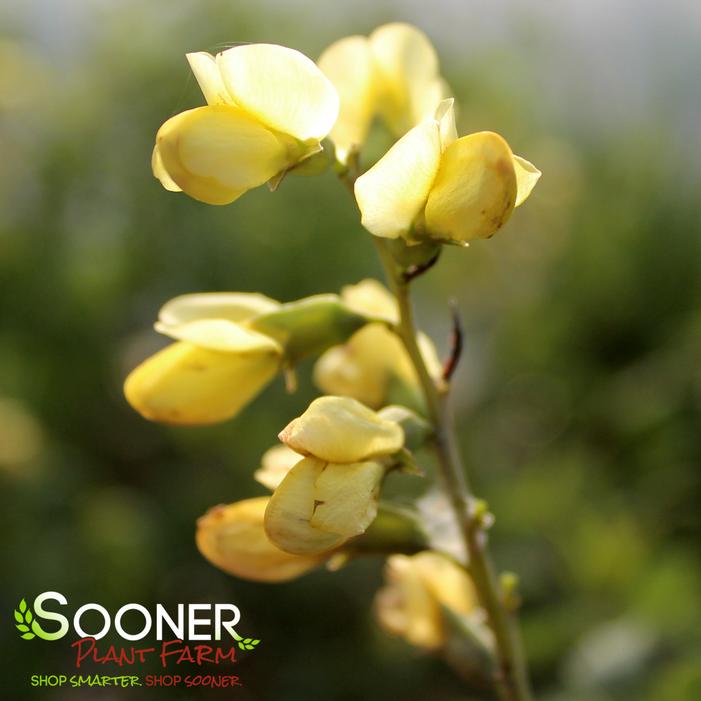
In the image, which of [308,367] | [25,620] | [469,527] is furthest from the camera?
[308,367]

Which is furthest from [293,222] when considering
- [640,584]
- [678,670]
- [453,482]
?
[453,482]

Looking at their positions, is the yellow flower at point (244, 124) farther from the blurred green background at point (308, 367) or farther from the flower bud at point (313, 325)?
the blurred green background at point (308, 367)

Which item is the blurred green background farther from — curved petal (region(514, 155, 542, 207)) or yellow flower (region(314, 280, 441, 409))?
curved petal (region(514, 155, 542, 207))

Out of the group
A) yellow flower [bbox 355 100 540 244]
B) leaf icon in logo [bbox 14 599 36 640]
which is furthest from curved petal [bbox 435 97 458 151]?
leaf icon in logo [bbox 14 599 36 640]

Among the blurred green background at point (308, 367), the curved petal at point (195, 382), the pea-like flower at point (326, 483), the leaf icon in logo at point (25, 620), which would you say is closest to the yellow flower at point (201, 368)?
the curved petal at point (195, 382)

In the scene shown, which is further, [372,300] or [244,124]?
[372,300]

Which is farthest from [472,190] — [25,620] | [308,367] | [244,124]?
[308,367]

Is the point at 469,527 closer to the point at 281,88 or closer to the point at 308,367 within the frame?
the point at 281,88

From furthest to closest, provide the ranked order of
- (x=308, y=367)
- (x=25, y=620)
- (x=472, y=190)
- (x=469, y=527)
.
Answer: (x=308, y=367) < (x=25, y=620) < (x=469, y=527) < (x=472, y=190)
